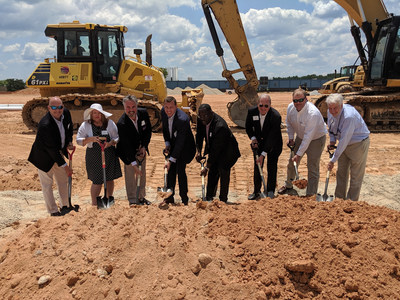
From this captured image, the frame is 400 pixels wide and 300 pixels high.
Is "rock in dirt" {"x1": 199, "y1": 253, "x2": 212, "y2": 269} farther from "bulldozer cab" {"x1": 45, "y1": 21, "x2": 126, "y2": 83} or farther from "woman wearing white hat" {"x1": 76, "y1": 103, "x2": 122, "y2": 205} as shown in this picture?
"bulldozer cab" {"x1": 45, "y1": 21, "x2": 126, "y2": 83}

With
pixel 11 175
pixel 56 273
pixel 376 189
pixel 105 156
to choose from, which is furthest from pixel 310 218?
pixel 11 175

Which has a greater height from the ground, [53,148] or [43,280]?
[53,148]

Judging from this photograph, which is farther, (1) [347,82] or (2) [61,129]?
(1) [347,82]

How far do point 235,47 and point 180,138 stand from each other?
322 inches

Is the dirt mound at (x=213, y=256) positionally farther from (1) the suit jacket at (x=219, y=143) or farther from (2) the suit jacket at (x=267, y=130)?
(2) the suit jacket at (x=267, y=130)

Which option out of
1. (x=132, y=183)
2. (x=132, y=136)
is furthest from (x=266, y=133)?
(x=132, y=183)

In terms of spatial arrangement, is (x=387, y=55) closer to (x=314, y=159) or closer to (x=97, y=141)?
(x=314, y=159)

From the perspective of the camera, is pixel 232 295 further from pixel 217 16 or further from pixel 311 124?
pixel 217 16

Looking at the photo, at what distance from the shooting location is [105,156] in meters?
5.05

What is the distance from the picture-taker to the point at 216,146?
16.9ft

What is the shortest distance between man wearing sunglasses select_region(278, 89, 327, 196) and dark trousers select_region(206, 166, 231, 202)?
1.07 metres

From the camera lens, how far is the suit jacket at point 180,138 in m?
5.02

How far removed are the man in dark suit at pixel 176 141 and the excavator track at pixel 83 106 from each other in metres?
6.45

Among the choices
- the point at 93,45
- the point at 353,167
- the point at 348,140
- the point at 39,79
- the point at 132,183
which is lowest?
the point at 132,183
